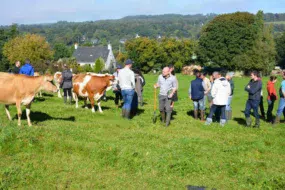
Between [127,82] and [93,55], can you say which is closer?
[127,82]

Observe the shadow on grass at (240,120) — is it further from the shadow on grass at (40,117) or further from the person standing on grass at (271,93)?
the shadow on grass at (40,117)

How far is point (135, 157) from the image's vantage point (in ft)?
31.4

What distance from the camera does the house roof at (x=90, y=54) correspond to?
122062mm

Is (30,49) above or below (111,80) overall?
below

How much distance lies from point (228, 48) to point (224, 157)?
68122mm

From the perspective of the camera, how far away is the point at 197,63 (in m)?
83.7

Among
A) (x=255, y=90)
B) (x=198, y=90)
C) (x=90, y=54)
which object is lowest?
(x=90, y=54)

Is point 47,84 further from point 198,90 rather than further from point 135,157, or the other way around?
point 198,90

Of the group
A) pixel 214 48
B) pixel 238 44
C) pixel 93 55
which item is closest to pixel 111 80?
pixel 214 48

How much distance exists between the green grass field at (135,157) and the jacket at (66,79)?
5.67 meters

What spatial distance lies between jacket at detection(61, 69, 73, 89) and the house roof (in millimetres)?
102001

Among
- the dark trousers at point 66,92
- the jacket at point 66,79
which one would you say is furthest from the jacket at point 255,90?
the dark trousers at point 66,92

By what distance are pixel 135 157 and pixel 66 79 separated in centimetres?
1058

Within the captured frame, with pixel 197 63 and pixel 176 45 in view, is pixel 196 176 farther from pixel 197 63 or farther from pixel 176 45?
pixel 176 45
